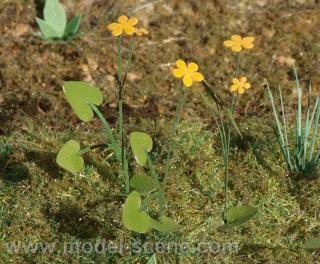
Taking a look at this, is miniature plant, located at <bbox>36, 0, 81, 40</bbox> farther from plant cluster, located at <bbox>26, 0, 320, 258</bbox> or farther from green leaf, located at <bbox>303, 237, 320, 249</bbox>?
green leaf, located at <bbox>303, 237, 320, 249</bbox>

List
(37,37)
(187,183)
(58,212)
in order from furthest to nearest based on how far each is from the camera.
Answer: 1. (37,37)
2. (187,183)
3. (58,212)

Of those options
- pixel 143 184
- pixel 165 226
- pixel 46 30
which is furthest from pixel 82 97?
pixel 46 30

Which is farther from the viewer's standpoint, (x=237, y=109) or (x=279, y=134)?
(x=237, y=109)

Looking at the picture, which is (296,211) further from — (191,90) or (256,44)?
(256,44)

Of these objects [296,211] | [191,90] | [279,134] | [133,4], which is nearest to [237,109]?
[191,90]

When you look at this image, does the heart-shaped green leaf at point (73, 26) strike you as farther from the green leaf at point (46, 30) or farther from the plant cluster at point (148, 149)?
the plant cluster at point (148, 149)

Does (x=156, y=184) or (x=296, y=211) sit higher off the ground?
(x=156, y=184)

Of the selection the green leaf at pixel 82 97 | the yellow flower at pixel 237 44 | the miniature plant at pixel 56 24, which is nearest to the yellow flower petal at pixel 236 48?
the yellow flower at pixel 237 44
